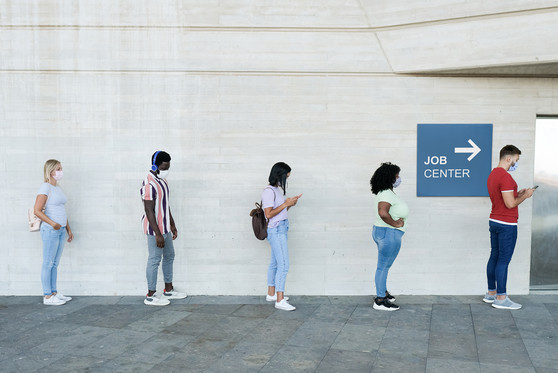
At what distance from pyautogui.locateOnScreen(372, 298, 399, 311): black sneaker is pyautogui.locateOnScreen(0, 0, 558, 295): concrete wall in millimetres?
639

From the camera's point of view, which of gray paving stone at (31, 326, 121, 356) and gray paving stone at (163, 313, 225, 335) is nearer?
gray paving stone at (31, 326, 121, 356)

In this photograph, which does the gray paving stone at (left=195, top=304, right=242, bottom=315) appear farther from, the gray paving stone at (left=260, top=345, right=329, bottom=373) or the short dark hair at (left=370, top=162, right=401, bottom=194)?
the short dark hair at (left=370, top=162, right=401, bottom=194)

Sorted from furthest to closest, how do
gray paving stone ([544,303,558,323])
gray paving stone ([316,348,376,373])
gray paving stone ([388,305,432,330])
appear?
gray paving stone ([544,303,558,323]) < gray paving stone ([388,305,432,330]) < gray paving stone ([316,348,376,373])

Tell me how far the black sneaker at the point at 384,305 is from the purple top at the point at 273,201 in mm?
1524

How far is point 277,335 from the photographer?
16.9ft

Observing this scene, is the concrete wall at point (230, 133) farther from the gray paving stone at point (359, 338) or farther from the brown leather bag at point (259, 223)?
the gray paving stone at point (359, 338)

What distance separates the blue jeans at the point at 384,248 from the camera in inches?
230

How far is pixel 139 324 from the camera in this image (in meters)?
5.52

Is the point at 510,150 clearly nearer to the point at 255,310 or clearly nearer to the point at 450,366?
the point at 450,366

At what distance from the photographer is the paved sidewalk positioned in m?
4.39

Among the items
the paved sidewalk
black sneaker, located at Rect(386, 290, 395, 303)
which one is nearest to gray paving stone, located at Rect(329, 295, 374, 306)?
the paved sidewalk

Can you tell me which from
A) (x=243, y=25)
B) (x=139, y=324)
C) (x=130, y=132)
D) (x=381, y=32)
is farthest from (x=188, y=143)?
(x=381, y=32)

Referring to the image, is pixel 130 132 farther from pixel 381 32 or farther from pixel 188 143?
pixel 381 32

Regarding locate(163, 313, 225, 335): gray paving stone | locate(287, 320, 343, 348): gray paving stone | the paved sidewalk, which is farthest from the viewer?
locate(163, 313, 225, 335): gray paving stone
